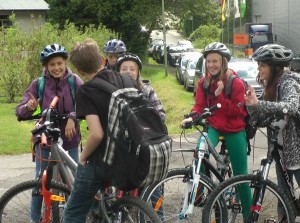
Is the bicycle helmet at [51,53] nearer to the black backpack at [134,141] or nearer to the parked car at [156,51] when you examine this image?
the black backpack at [134,141]

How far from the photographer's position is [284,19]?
178 ft

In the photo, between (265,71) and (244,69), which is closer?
(265,71)

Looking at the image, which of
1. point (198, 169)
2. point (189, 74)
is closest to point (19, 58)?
point (189, 74)

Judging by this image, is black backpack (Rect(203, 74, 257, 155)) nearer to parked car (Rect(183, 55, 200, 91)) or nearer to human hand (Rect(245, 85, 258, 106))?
human hand (Rect(245, 85, 258, 106))

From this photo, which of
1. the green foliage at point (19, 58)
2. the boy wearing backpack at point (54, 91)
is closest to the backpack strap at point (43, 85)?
the boy wearing backpack at point (54, 91)

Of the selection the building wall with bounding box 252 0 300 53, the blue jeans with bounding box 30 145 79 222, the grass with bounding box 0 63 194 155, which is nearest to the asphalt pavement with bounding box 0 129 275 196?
the grass with bounding box 0 63 194 155

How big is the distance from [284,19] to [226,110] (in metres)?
50.8

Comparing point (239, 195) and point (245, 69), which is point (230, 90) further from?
point (245, 69)

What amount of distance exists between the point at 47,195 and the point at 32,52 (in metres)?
14.6

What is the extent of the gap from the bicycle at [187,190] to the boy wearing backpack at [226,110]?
0.73ft

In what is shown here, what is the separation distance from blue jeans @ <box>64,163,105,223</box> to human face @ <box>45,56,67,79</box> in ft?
4.41

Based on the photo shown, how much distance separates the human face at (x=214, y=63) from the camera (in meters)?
5.61

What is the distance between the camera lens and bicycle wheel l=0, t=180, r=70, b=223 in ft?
15.9

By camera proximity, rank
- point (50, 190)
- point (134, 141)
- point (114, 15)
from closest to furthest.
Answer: point (134, 141), point (50, 190), point (114, 15)
